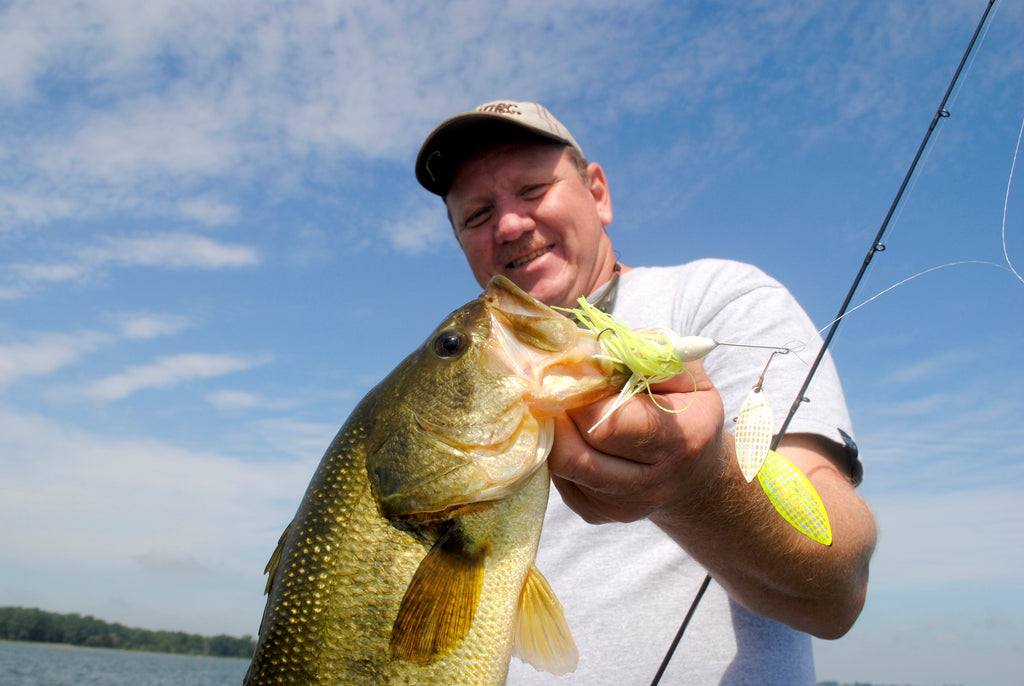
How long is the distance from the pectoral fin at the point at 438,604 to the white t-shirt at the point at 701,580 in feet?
4.52

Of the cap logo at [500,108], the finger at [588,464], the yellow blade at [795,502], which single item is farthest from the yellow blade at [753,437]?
the cap logo at [500,108]

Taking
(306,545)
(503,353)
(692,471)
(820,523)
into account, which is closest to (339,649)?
(306,545)

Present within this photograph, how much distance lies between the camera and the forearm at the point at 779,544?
2281mm

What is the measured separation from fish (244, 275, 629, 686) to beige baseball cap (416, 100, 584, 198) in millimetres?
2275

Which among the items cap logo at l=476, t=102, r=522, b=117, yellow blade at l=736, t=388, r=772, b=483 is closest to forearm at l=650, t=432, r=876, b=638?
yellow blade at l=736, t=388, r=772, b=483

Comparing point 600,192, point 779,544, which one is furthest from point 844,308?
point 600,192

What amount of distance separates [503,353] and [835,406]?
166 cm

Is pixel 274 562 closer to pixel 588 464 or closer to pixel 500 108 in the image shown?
pixel 588 464

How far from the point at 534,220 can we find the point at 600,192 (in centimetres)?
88

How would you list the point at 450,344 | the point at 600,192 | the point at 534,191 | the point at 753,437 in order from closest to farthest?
the point at 753,437 < the point at 450,344 < the point at 534,191 < the point at 600,192

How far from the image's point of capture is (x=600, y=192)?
4816 mm

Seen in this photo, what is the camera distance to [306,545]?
210cm

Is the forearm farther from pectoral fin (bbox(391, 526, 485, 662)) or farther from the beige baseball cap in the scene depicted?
the beige baseball cap

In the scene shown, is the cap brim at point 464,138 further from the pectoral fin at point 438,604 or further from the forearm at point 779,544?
the pectoral fin at point 438,604
